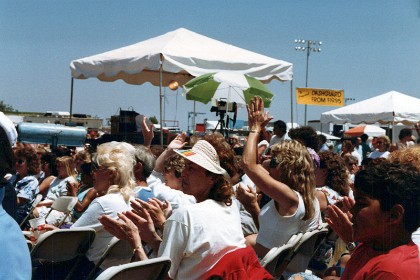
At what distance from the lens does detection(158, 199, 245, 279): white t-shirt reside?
2.92 meters

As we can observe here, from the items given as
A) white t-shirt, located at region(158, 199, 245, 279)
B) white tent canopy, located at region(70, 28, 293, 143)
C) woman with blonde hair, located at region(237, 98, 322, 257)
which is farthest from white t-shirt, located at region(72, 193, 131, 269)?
white tent canopy, located at region(70, 28, 293, 143)

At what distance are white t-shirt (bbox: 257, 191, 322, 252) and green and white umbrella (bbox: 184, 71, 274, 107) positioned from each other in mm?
4562

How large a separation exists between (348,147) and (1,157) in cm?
1041

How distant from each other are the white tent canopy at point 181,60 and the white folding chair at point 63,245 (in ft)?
15.3

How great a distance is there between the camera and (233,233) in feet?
10.1

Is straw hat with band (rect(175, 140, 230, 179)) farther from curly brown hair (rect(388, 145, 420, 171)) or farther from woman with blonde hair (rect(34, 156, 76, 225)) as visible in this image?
woman with blonde hair (rect(34, 156, 76, 225))

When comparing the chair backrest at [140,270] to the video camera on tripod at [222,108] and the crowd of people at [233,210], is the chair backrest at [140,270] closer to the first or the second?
the crowd of people at [233,210]

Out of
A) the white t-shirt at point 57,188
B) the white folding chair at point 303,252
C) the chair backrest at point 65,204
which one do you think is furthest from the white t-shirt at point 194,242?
the white t-shirt at point 57,188

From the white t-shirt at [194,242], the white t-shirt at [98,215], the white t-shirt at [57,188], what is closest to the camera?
the white t-shirt at [194,242]

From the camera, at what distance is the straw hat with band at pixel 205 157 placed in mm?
3307

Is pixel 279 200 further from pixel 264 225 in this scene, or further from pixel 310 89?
pixel 310 89

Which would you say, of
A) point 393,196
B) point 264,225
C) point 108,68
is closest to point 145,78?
point 108,68

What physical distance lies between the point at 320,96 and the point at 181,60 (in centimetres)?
468

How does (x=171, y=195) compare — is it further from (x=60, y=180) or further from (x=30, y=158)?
(x=30, y=158)
